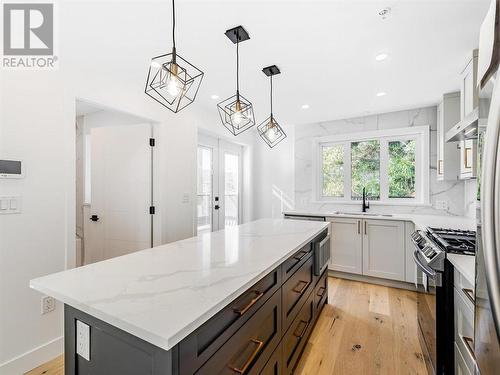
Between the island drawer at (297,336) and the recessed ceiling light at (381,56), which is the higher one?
the recessed ceiling light at (381,56)

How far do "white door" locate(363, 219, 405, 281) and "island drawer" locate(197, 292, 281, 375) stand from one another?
8.00ft

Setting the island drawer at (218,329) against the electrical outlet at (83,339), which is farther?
the electrical outlet at (83,339)

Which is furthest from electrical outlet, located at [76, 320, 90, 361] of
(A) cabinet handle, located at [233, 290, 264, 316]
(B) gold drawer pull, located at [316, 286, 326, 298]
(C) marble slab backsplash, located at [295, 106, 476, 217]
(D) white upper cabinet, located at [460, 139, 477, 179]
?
(C) marble slab backsplash, located at [295, 106, 476, 217]

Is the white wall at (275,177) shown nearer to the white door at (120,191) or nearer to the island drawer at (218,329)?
the white door at (120,191)

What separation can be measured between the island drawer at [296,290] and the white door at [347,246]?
1.58 meters

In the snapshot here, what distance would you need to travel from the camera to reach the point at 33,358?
184cm

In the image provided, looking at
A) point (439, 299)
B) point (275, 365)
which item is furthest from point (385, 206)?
point (275, 365)

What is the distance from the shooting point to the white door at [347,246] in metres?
3.44

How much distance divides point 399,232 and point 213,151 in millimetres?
2986

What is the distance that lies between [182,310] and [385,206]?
3.86m

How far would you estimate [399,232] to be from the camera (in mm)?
3189

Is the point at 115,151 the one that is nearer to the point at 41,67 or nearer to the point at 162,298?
the point at 41,67

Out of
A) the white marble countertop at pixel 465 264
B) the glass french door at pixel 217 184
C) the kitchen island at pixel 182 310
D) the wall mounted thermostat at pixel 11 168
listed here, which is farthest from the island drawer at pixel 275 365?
the glass french door at pixel 217 184

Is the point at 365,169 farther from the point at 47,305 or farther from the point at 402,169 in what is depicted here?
the point at 47,305
